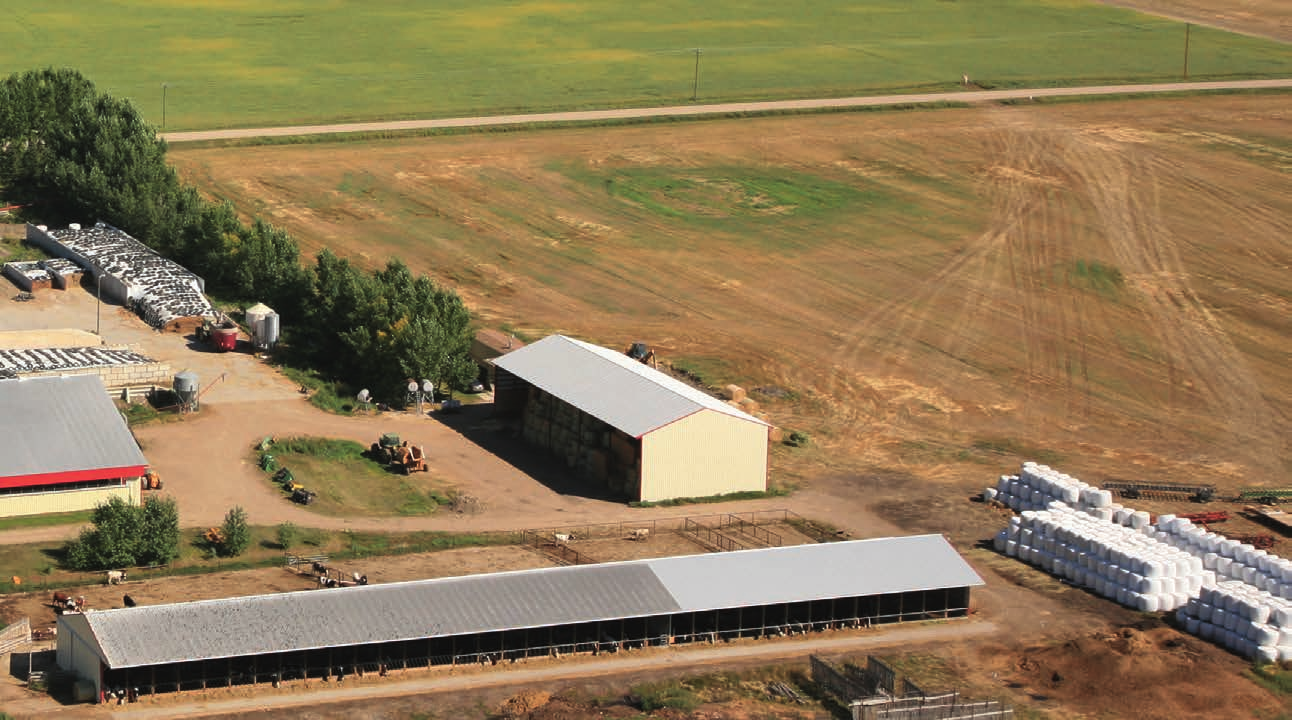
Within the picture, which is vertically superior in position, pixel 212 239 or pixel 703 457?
pixel 212 239

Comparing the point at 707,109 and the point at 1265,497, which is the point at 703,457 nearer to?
the point at 1265,497

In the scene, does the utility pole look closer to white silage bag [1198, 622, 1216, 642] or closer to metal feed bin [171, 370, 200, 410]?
metal feed bin [171, 370, 200, 410]

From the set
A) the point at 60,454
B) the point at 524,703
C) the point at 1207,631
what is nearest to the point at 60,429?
the point at 60,454

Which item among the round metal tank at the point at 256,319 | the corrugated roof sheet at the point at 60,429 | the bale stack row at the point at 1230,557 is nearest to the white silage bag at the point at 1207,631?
the bale stack row at the point at 1230,557

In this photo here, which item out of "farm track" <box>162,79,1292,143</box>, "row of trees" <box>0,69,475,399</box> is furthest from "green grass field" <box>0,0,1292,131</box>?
"row of trees" <box>0,69,475,399</box>

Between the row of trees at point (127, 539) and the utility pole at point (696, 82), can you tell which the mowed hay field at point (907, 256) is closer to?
the utility pole at point (696, 82)

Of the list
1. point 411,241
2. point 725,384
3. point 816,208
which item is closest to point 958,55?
point 816,208

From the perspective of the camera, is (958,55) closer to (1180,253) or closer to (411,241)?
(1180,253)

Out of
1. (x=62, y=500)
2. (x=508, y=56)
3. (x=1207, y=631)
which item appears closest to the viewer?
(x=1207, y=631)
